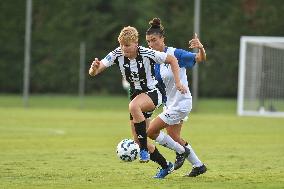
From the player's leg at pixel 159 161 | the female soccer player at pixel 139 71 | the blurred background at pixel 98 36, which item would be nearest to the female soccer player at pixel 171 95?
the player's leg at pixel 159 161

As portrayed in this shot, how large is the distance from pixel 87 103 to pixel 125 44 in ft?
99.0

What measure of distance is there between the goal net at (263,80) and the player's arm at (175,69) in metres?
22.4

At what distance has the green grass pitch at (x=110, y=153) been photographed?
11.8m

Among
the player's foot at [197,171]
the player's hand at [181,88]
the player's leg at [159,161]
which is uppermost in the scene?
the player's hand at [181,88]

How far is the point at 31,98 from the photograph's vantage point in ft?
147

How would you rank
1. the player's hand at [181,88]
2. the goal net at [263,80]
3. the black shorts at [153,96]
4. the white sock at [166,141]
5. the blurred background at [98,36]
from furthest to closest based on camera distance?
the blurred background at [98,36], the goal net at [263,80], the white sock at [166,141], the black shorts at [153,96], the player's hand at [181,88]

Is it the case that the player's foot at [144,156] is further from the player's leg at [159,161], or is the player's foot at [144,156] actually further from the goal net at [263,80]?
the goal net at [263,80]

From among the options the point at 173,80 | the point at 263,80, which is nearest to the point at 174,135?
the point at 173,80

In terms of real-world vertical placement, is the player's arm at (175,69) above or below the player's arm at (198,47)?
below

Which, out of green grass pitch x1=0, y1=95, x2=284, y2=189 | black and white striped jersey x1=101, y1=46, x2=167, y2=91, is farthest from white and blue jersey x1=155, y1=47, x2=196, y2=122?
green grass pitch x1=0, y1=95, x2=284, y2=189

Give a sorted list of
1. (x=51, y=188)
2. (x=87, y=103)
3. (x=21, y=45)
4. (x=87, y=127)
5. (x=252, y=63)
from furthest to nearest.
Result: 1. (x=21, y=45)
2. (x=87, y=103)
3. (x=252, y=63)
4. (x=87, y=127)
5. (x=51, y=188)

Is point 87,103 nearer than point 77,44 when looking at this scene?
Yes

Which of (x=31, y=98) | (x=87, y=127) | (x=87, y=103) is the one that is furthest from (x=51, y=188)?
(x=31, y=98)

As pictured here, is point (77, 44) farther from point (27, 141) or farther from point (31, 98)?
point (27, 141)
